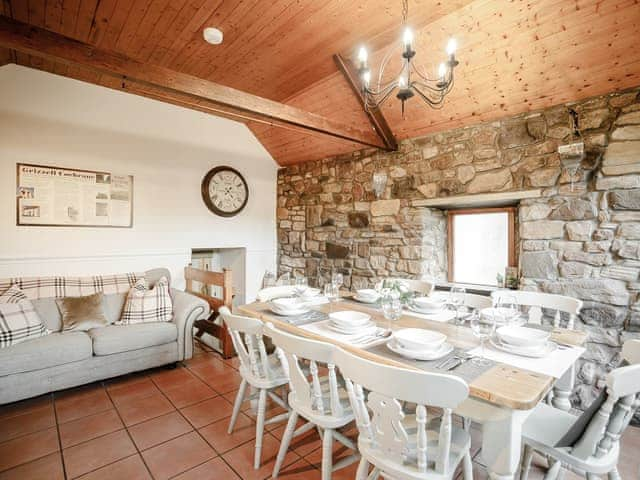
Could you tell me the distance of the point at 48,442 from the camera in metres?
2.02

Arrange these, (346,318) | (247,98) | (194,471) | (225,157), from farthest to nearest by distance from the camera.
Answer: (225,157), (247,98), (346,318), (194,471)

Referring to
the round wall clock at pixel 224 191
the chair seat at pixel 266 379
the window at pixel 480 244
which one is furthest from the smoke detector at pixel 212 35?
the window at pixel 480 244

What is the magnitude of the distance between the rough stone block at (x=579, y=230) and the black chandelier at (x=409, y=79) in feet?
4.62

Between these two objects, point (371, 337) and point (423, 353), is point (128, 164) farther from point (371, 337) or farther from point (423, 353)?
point (423, 353)

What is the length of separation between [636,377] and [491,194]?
2194 mm

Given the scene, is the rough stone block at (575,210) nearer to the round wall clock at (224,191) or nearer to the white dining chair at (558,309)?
the white dining chair at (558,309)

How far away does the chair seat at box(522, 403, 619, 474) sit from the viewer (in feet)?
3.93

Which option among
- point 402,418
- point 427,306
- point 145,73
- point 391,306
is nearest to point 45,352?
point 145,73

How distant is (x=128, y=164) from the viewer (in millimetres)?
3775

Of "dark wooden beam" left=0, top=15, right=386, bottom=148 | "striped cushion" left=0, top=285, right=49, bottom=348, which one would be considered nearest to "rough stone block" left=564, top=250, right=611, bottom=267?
"dark wooden beam" left=0, top=15, right=386, bottom=148

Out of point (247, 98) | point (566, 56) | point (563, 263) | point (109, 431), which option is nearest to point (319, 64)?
point (247, 98)

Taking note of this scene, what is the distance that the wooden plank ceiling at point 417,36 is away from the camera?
7.19 ft

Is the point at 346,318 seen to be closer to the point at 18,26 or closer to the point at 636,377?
the point at 636,377

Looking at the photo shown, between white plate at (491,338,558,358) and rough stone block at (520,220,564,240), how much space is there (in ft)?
4.90
